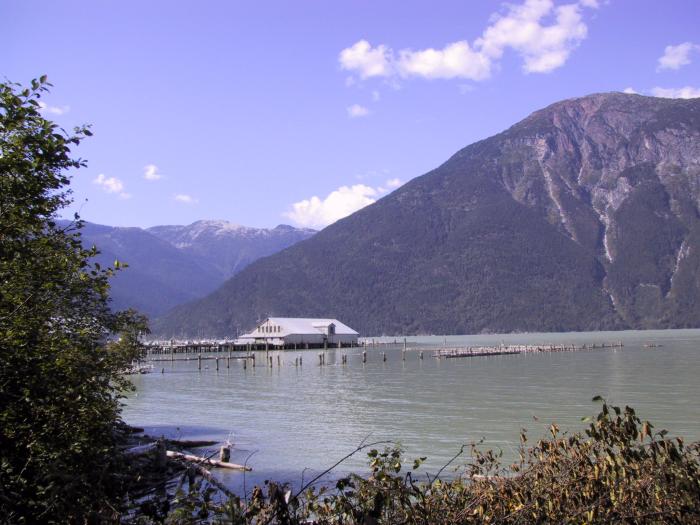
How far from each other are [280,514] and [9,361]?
171 inches

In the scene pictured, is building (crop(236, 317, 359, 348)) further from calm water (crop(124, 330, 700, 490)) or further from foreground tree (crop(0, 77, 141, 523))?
foreground tree (crop(0, 77, 141, 523))

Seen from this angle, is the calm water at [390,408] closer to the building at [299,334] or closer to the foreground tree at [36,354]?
the foreground tree at [36,354]

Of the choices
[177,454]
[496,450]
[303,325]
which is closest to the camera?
[177,454]

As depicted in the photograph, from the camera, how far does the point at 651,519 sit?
5.93 metres

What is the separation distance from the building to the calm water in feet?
182

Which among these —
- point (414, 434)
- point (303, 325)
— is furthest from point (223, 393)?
point (303, 325)

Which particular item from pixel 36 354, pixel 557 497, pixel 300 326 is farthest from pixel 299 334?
pixel 557 497

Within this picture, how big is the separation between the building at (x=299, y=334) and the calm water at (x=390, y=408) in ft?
182

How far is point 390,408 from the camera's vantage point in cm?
3209

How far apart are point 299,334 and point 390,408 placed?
273 feet

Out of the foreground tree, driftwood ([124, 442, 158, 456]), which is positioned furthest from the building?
the foreground tree

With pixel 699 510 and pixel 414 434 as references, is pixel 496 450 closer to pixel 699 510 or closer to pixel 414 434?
pixel 414 434

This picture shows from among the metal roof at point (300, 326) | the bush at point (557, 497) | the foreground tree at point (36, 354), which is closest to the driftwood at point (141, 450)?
the foreground tree at point (36, 354)

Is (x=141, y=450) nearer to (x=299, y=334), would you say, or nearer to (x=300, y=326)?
(x=299, y=334)
